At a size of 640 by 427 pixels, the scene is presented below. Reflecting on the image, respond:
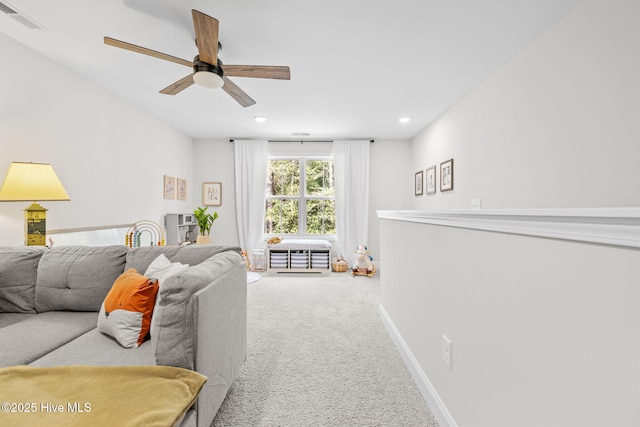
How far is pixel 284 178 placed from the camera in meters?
5.45

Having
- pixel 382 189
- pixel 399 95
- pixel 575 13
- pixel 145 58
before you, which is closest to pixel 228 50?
pixel 145 58

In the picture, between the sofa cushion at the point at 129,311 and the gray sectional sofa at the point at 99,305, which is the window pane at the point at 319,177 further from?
the sofa cushion at the point at 129,311

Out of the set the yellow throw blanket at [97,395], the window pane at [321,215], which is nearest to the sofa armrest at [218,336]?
the yellow throw blanket at [97,395]

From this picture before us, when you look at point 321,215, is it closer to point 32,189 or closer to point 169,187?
point 169,187

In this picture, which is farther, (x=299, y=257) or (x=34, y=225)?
(x=299, y=257)

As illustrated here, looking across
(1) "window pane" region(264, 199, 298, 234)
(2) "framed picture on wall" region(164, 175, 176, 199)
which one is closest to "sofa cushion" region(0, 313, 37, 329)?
(2) "framed picture on wall" region(164, 175, 176, 199)

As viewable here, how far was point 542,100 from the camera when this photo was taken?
211 cm

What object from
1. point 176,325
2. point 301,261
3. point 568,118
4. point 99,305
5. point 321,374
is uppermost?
point 568,118

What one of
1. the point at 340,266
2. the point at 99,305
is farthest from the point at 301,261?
the point at 99,305

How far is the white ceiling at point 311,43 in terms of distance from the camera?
73.2 inches

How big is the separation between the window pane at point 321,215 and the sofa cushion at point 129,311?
13.2 ft

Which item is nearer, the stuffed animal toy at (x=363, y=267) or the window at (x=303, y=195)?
the stuffed animal toy at (x=363, y=267)

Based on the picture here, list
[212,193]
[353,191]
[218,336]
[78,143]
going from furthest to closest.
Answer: [212,193]
[353,191]
[78,143]
[218,336]

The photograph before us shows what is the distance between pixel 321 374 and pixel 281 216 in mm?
3835
